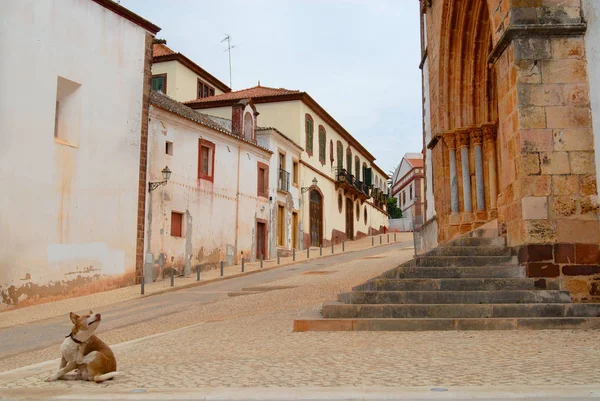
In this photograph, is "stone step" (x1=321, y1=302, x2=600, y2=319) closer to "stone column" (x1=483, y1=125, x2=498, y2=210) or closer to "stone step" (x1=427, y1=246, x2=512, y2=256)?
"stone step" (x1=427, y1=246, x2=512, y2=256)

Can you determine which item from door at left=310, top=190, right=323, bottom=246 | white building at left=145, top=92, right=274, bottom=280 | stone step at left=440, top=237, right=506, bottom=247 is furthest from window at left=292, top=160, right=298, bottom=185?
stone step at left=440, top=237, right=506, bottom=247

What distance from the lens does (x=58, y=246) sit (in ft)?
51.4

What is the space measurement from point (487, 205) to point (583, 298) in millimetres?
4521

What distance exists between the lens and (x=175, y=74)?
99.5 feet

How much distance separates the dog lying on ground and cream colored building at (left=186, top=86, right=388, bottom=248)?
24.3 m

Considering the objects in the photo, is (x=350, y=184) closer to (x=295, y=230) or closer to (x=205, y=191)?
(x=295, y=230)

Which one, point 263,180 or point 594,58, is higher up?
point 263,180

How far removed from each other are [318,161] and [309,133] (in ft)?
7.13

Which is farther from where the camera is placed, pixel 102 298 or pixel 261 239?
pixel 261 239

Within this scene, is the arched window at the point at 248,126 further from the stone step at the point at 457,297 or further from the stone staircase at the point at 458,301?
the stone step at the point at 457,297

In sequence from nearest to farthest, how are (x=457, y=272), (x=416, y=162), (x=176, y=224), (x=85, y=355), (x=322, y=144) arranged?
(x=85, y=355)
(x=457, y=272)
(x=176, y=224)
(x=322, y=144)
(x=416, y=162)

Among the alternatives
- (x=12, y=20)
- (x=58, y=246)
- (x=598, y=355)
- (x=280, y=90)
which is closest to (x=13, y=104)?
(x=12, y=20)

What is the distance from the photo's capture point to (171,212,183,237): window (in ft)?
66.7

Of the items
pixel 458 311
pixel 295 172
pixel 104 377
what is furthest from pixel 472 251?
pixel 295 172
